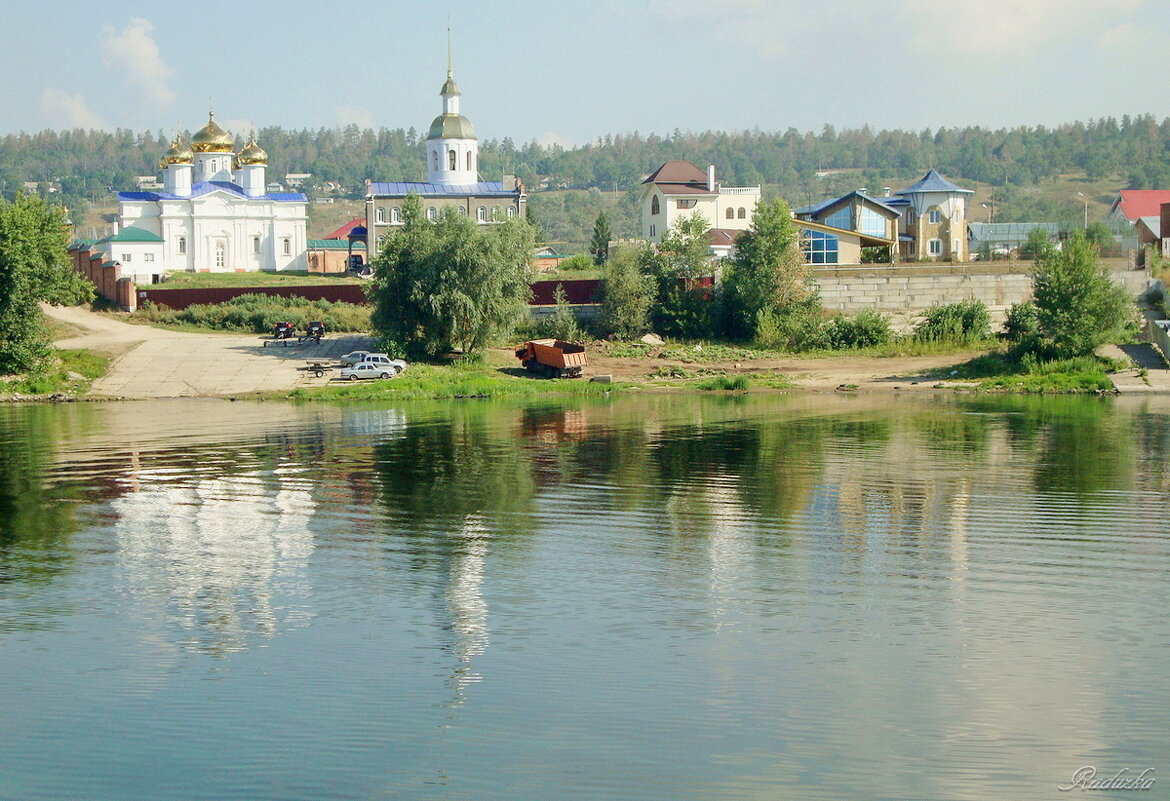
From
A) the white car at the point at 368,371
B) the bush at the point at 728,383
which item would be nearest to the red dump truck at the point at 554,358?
the bush at the point at 728,383

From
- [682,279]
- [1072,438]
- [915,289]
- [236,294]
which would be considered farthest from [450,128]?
[1072,438]

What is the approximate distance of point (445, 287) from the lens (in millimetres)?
53594

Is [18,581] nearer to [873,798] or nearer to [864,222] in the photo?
[873,798]

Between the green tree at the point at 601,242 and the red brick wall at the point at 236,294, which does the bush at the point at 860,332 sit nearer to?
the red brick wall at the point at 236,294

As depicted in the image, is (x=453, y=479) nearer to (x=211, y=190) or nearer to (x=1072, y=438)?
(x=1072, y=438)

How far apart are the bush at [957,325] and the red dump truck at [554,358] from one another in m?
16.0

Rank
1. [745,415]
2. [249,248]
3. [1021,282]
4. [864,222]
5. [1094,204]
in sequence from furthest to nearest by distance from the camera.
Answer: [1094,204] → [249,248] → [864,222] → [1021,282] → [745,415]

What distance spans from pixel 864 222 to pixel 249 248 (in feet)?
149

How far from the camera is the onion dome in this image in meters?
96.7

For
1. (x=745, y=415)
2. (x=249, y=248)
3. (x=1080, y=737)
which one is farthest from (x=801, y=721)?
(x=249, y=248)

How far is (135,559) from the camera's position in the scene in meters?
21.2

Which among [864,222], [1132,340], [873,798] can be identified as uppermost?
[864,222]
